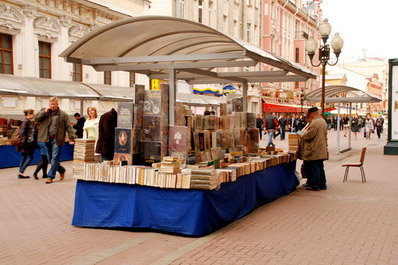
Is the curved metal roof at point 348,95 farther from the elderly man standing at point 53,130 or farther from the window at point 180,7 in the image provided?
the elderly man standing at point 53,130

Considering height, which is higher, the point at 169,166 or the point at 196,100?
the point at 196,100

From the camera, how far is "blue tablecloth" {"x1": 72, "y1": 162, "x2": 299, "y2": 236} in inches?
258

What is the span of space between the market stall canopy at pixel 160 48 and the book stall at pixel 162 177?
748 millimetres

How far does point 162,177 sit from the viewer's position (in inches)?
259

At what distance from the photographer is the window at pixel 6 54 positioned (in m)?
19.8

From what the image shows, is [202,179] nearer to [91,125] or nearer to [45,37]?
[91,125]

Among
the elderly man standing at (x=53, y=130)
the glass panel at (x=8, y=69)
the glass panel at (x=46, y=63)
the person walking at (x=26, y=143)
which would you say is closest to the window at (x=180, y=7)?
the glass panel at (x=46, y=63)

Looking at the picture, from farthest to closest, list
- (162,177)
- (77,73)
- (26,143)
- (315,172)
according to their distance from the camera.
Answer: (77,73) → (26,143) → (315,172) → (162,177)

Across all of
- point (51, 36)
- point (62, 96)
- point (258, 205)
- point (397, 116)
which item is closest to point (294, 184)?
point (258, 205)

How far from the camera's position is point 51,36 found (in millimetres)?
22031

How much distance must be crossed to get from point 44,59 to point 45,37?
0.97 m

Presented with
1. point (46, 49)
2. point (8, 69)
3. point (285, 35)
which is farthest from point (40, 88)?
point (285, 35)

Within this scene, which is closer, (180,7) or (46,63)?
(46,63)

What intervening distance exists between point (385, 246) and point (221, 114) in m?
4.38
